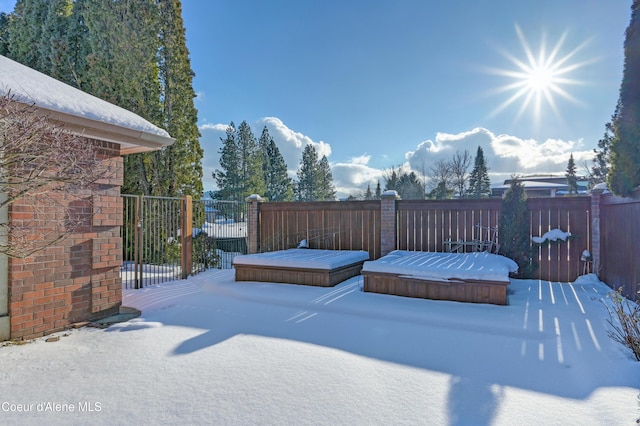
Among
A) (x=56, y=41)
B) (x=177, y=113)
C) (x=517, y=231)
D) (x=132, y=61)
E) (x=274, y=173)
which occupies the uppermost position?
(x=56, y=41)

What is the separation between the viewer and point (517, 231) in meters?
6.63

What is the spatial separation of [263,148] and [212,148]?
198 inches

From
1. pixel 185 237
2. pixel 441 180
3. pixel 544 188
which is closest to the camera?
pixel 185 237

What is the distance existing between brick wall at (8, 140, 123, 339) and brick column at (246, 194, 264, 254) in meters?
4.69

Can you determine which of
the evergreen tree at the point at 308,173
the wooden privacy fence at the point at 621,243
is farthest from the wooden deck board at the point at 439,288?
the evergreen tree at the point at 308,173

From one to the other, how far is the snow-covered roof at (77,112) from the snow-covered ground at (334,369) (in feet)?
7.43

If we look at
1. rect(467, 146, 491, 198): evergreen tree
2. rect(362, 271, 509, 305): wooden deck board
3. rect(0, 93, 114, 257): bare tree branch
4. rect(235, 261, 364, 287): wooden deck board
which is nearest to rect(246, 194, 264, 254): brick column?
rect(235, 261, 364, 287): wooden deck board

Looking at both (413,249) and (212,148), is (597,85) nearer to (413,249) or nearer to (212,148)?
(413,249)

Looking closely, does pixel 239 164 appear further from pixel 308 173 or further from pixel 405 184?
pixel 405 184

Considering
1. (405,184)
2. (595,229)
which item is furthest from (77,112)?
(405,184)

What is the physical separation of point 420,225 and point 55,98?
262 inches

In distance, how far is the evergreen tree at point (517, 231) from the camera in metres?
6.63

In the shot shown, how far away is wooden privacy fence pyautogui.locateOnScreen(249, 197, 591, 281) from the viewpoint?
6.45 meters

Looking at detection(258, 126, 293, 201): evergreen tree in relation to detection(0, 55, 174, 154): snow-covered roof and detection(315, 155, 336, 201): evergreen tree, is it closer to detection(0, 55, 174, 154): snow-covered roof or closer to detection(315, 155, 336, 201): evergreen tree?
detection(315, 155, 336, 201): evergreen tree
